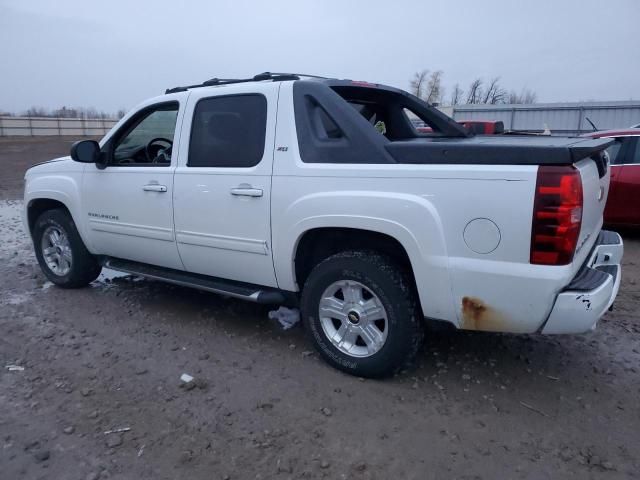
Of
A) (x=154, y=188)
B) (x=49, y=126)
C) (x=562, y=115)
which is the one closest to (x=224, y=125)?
(x=154, y=188)

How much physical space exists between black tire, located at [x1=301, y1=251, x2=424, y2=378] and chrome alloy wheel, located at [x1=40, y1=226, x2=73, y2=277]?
118 inches

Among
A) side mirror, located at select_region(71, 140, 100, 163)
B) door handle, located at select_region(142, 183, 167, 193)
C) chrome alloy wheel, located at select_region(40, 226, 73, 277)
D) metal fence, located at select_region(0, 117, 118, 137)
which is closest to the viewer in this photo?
door handle, located at select_region(142, 183, 167, 193)

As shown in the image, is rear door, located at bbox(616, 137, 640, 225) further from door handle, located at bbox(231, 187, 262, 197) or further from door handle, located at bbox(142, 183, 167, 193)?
door handle, located at bbox(142, 183, 167, 193)

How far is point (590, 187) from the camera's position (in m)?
2.94

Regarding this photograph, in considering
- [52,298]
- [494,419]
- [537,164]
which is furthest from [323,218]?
[52,298]

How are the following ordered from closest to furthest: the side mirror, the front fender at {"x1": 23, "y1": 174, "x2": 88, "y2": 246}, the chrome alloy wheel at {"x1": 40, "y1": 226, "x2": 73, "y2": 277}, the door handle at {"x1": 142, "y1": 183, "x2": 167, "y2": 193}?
1. the door handle at {"x1": 142, "y1": 183, "x2": 167, "y2": 193}
2. the side mirror
3. the front fender at {"x1": 23, "y1": 174, "x2": 88, "y2": 246}
4. the chrome alloy wheel at {"x1": 40, "y1": 226, "x2": 73, "y2": 277}

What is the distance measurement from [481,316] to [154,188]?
2720 mm

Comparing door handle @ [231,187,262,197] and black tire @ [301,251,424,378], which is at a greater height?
door handle @ [231,187,262,197]

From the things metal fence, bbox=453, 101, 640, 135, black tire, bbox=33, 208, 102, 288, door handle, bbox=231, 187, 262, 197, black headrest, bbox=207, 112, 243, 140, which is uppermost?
metal fence, bbox=453, 101, 640, 135

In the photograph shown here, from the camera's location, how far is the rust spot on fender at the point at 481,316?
292 cm

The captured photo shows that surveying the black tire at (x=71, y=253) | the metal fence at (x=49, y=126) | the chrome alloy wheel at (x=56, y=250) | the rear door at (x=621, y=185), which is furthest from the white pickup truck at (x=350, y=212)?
the metal fence at (x=49, y=126)

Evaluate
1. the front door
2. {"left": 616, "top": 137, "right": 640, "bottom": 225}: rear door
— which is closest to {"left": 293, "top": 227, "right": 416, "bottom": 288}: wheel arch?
the front door

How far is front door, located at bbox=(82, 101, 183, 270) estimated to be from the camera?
4273 mm

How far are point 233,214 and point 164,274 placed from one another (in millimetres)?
1074
